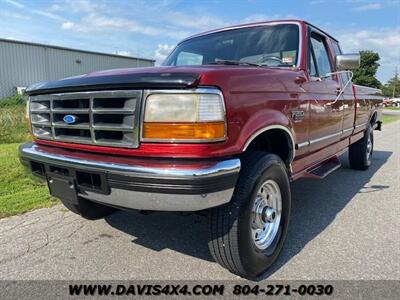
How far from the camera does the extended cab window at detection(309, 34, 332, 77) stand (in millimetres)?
3967

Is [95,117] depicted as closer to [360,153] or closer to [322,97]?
[322,97]

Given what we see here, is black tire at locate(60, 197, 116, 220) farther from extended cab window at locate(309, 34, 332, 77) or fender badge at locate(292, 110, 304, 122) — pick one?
extended cab window at locate(309, 34, 332, 77)

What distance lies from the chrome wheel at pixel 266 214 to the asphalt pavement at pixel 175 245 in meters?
0.24

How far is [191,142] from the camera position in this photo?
2184 millimetres

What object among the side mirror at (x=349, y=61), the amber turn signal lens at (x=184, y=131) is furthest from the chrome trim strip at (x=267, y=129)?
the side mirror at (x=349, y=61)

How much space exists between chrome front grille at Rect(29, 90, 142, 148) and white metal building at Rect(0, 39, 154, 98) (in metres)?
25.5

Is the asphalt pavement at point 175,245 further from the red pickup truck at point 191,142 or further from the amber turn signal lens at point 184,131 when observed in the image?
the amber turn signal lens at point 184,131

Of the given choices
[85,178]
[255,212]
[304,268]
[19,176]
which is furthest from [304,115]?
[19,176]

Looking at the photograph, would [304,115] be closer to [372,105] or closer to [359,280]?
[359,280]

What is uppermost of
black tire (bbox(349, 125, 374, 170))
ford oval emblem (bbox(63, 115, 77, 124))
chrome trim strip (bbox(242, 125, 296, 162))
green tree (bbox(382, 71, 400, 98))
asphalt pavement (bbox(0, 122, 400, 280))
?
green tree (bbox(382, 71, 400, 98))

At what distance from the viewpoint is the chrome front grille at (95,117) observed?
231 cm

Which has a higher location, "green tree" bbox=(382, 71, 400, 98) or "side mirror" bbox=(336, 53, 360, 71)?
"green tree" bbox=(382, 71, 400, 98)

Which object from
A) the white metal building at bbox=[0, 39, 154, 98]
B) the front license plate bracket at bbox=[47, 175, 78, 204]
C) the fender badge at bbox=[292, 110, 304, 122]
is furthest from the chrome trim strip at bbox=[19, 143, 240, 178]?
the white metal building at bbox=[0, 39, 154, 98]

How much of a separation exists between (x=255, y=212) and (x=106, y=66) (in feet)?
105
